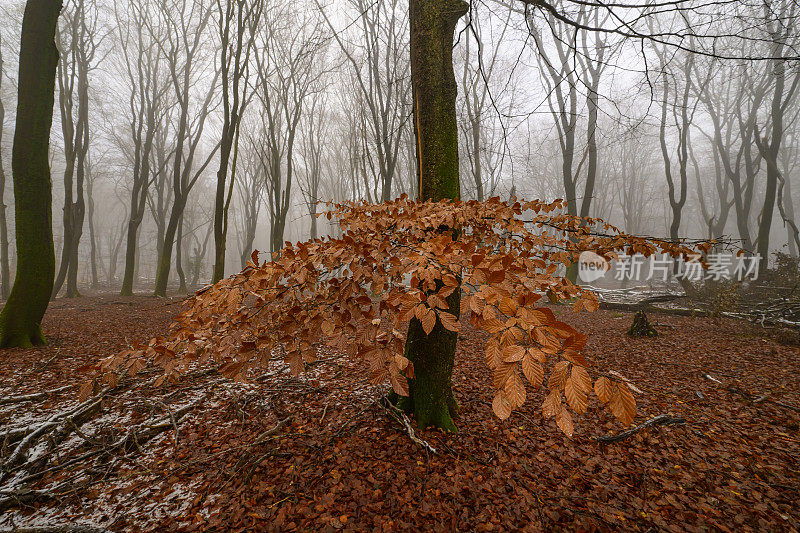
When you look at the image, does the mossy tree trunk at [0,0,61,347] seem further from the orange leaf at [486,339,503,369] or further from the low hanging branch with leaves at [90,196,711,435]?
the orange leaf at [486,339,503,369]

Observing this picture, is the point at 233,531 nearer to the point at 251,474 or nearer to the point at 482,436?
the point at 251,474

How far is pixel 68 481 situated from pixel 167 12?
15.4 m

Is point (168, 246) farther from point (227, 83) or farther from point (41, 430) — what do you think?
point (41, 430)

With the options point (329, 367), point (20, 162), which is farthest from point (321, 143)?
point (329, 367)

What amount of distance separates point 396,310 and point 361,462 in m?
1.71

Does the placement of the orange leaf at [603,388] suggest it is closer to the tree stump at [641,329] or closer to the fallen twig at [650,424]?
the fallen twig at [650,424]

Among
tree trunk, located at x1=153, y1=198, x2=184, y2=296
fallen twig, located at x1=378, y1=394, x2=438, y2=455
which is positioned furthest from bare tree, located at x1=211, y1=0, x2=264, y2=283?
fallen twig, located at x1=378, y1=394, x2=438, y2=455

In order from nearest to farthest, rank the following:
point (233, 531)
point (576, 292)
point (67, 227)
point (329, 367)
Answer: point (233, 531)
point (576, 292)
point (329, 367)
point (67, 227)

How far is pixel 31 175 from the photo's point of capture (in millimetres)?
4516

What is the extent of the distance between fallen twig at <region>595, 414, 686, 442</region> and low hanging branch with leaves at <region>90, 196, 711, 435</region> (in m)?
1.61

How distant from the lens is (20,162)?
4.48 m

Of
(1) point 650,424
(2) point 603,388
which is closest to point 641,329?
(1) point 650,424

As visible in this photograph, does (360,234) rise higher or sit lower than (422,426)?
higher

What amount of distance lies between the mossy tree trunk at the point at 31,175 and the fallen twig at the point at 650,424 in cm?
793
